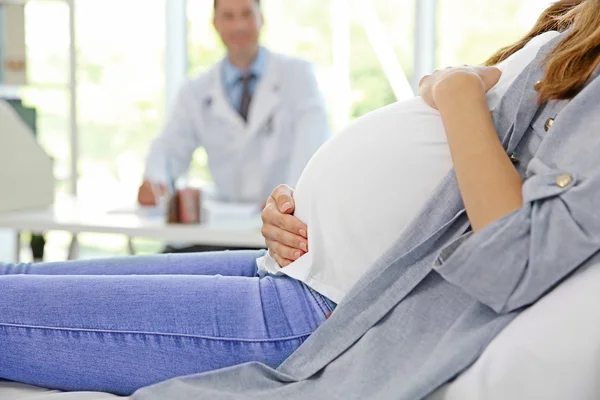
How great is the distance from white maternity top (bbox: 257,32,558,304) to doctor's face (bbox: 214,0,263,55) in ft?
7.45

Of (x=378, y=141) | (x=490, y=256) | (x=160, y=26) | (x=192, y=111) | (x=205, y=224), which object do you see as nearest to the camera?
(x=490, y=256)

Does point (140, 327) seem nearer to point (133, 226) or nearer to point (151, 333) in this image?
point (151, 333)

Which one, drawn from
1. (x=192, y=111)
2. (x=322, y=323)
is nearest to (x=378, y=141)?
(x=322, y=323)

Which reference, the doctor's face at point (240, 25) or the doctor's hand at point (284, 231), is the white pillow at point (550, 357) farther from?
the doctor's face at point (240, 25)

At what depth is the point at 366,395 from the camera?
1.09 m

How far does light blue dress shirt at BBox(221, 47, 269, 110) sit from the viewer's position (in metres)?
3.55

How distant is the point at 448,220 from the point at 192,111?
2512mm

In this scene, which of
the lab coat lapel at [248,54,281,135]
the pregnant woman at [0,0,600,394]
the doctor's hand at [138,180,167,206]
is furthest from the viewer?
the lab coat lapel at [248,54,281,135]

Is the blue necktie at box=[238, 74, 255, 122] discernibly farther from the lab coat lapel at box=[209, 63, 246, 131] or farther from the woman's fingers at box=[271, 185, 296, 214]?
the woman's fingers at box=[271, 185, 296, 214]

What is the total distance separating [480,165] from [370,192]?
0.66 ft

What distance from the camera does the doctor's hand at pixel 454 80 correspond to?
122cm

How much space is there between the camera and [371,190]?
4.16 ft

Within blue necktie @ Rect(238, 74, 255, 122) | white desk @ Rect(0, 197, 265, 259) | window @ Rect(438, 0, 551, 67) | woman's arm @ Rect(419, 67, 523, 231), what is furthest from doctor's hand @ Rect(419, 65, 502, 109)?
window @ Rect(438, 0, 551, 67)

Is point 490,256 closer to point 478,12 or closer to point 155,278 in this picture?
point 155,278
